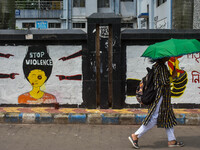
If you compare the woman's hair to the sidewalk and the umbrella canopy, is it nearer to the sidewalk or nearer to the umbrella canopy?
the sidewalk

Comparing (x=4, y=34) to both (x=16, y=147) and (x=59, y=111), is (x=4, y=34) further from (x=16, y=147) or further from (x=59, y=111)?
(x=16, y=147)

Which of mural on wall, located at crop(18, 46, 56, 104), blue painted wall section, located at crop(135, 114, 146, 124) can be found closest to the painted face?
mural on wall, located at crop(18, 46, 56, 104)

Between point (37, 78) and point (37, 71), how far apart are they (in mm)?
173

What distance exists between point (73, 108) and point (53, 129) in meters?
1.39

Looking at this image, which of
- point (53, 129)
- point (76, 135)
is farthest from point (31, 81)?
point (76, 135)

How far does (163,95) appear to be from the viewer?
535 centimetres

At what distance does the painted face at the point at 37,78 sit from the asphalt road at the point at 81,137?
4.38 ft

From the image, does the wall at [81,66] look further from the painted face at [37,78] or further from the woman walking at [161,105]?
the woman walking at [161,105]

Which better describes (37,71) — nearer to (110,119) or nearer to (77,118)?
(77,118)

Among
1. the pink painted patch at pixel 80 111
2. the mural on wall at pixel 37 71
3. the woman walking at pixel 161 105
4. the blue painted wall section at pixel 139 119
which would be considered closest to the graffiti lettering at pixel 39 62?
the mural on wall at pixel 37 71

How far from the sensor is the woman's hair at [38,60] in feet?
26.4

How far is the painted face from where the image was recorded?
26.5 feet

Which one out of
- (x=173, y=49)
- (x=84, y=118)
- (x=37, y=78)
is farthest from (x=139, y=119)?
(x=37, y=78)

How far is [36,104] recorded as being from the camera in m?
8.16
